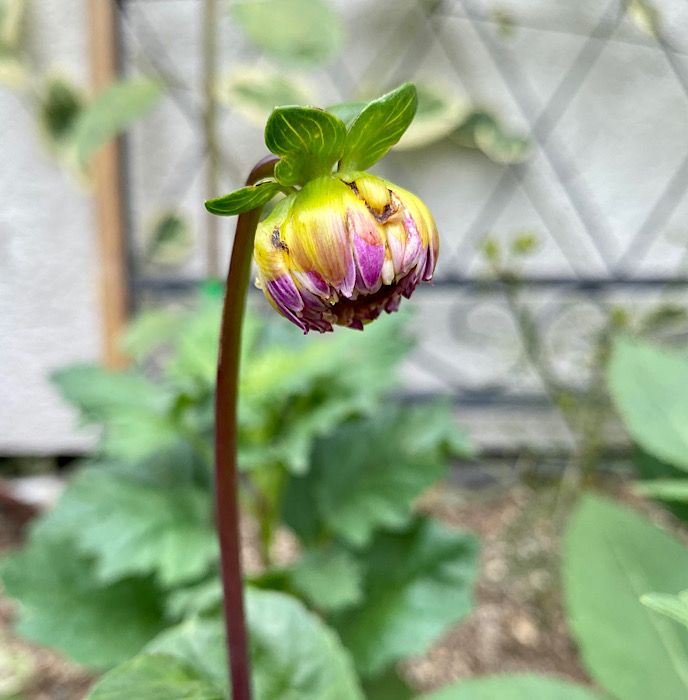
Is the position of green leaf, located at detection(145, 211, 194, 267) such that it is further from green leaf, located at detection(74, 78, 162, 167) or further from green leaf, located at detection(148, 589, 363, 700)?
green leaf, located at detection(148, 589, 363, 700)

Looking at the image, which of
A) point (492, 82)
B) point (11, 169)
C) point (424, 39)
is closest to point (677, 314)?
point (492, 82)

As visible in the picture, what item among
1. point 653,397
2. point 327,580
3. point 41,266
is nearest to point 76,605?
point 327,580

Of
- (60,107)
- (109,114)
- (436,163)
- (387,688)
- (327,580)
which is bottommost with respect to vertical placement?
(387,688)

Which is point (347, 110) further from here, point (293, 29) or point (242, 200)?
point (293, 29)

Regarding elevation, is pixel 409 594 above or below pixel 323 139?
below

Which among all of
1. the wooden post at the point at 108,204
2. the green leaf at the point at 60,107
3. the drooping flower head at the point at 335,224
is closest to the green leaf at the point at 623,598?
the drooping flower head at the point at 335,224

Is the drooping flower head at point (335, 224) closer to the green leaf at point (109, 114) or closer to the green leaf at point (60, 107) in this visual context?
the green leaf at point (109, 114)
